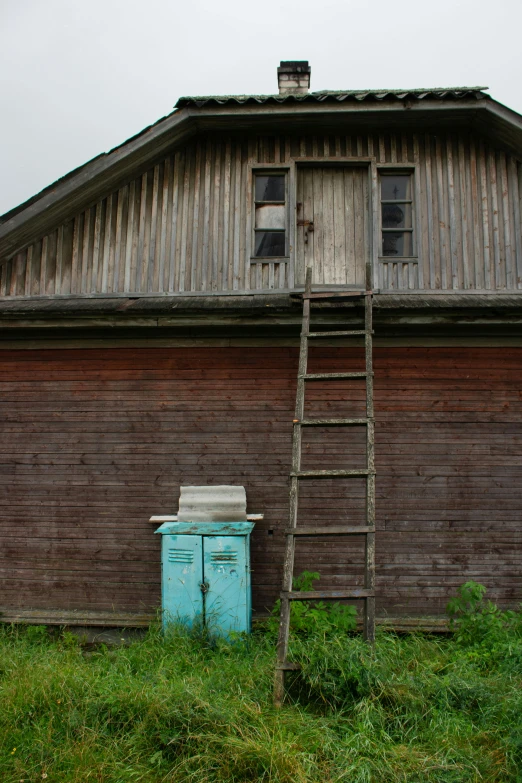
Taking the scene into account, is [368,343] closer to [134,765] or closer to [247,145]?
[247,145]

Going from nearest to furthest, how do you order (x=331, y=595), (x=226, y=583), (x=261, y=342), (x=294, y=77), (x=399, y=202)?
(x=331, y=595)
(x=226, y=583)
(x=261, y=342)
(x=399, y=202)
(x=294, y=77)

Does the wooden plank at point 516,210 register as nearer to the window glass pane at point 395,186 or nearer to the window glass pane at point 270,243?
the window glass pane at point 395,186

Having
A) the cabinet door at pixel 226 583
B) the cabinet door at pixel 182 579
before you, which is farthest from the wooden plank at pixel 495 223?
the cabinet door at pixel 182 579

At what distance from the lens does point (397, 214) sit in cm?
731

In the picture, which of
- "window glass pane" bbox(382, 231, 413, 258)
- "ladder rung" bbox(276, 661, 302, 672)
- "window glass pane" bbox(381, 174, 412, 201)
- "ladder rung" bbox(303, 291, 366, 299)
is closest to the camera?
"ladder rung" bbox(276, 661, 302, 672)

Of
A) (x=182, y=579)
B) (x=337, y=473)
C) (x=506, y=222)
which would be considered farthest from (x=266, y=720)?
(x=506, y=222)

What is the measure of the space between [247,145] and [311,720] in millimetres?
6708

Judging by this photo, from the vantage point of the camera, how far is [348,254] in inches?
283

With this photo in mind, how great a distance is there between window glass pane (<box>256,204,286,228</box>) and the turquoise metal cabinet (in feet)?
12.9

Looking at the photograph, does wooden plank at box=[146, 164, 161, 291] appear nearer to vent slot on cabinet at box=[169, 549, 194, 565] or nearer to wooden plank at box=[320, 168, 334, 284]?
wooden plank at box=[320, 168, 334, 284]

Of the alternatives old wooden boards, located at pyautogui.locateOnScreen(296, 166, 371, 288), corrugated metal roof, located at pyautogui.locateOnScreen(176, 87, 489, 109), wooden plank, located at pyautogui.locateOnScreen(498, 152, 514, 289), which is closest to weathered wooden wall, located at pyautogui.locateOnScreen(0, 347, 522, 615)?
wooden plank, located at pyautogui.locateOnScreen(498, 152, 514, 289)

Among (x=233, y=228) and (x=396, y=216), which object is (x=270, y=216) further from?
(x=396, y=216)

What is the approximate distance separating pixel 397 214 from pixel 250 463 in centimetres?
383

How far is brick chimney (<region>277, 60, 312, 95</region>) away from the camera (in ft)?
28.2
